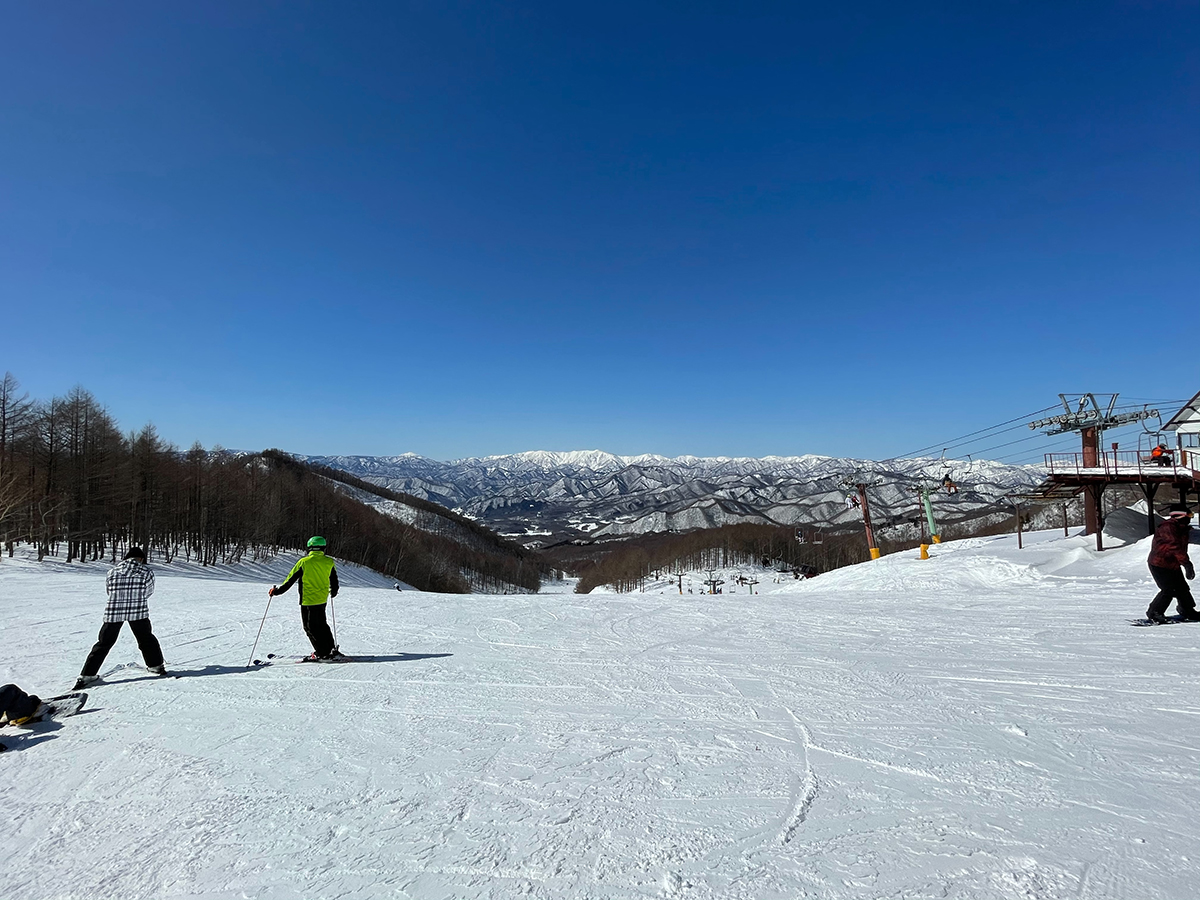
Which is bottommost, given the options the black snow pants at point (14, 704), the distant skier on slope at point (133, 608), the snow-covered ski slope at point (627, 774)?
the snow-covered ski slope at point (627, 774)

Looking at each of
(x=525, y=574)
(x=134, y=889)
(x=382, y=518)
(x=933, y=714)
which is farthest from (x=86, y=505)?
(x=525, y=574)

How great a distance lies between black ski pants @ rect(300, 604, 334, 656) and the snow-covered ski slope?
1.25 feet

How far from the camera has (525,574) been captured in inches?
5349

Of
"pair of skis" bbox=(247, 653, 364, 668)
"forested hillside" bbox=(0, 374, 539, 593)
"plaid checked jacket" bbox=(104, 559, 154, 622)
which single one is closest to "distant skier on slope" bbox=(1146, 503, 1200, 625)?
"pair of skis" bbox=(247, 653, 364, 668)

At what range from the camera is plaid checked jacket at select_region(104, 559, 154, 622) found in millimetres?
7977

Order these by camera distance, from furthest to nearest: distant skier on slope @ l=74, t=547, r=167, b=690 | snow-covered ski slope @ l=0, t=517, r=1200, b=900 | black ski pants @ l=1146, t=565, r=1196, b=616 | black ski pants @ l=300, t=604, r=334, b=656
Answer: black ski pants @ l=1146, t=565, r=1196, b=616
black ski pants @ l=300, t=604, r=334, b=656
distant skier on slope @ l=74, t=547, r=167, b=690
snow-covered ski slope @ l=0, t=517, r=1200, b=900

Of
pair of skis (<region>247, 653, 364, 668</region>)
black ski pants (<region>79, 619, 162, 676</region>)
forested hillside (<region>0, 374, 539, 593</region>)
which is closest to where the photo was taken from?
black ski pants (<region>79, 619, 162, 676</region>)

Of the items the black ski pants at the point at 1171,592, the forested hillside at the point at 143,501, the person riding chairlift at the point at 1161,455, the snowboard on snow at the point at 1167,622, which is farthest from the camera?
the forested hillside at the point at 143,501

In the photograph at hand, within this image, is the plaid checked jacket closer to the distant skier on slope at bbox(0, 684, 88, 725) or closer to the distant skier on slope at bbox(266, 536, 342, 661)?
the distant skier on slope at bbox(266, 536, 342, 661)

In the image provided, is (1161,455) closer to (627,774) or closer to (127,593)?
(627,774)

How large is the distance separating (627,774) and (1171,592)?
11127 mm

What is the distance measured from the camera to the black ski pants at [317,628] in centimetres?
881

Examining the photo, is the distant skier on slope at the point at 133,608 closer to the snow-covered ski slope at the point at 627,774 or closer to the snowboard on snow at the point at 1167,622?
the snow-covered ski slope at the point at 627,774

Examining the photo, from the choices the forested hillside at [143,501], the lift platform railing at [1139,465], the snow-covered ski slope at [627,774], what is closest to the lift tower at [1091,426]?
the lift platform railing at [1139,465]
